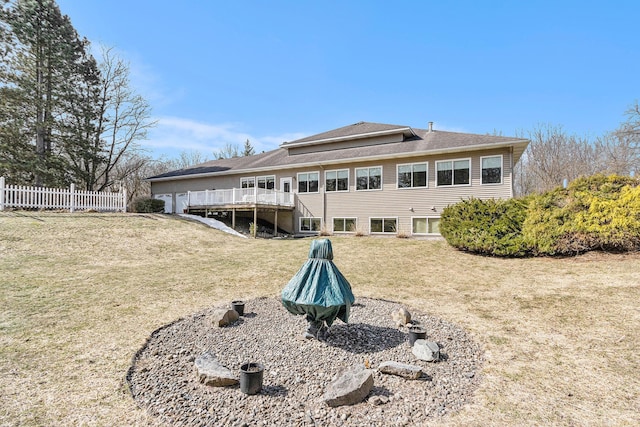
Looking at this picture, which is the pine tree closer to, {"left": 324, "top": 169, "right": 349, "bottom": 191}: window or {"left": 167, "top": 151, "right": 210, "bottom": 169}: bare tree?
{"left": 167, "top": 151, "right": 210, "bottom": 169}: bare tree

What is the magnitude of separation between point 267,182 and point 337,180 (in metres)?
4.94

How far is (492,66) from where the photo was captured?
15.2 meters

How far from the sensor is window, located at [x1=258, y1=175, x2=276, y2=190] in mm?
19469

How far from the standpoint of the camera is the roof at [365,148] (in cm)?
1387

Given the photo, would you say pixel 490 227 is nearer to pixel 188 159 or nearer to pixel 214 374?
pixel 214 374

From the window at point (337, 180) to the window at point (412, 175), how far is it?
2986 millimetres

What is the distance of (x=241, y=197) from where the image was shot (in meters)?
17.2

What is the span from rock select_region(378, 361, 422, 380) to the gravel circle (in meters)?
0.05

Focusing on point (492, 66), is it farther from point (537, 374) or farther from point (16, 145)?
point (16, 145)

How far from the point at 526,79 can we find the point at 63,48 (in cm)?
2976

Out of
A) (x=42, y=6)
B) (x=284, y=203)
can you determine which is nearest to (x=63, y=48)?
(x=42, y=6)

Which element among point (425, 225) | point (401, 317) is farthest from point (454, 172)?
point (401, 317)

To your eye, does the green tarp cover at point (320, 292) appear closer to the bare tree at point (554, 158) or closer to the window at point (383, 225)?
the window at point (383, 225)

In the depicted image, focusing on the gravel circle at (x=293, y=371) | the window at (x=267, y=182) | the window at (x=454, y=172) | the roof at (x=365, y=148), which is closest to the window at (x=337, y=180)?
the roof at (x=365, y=148)
